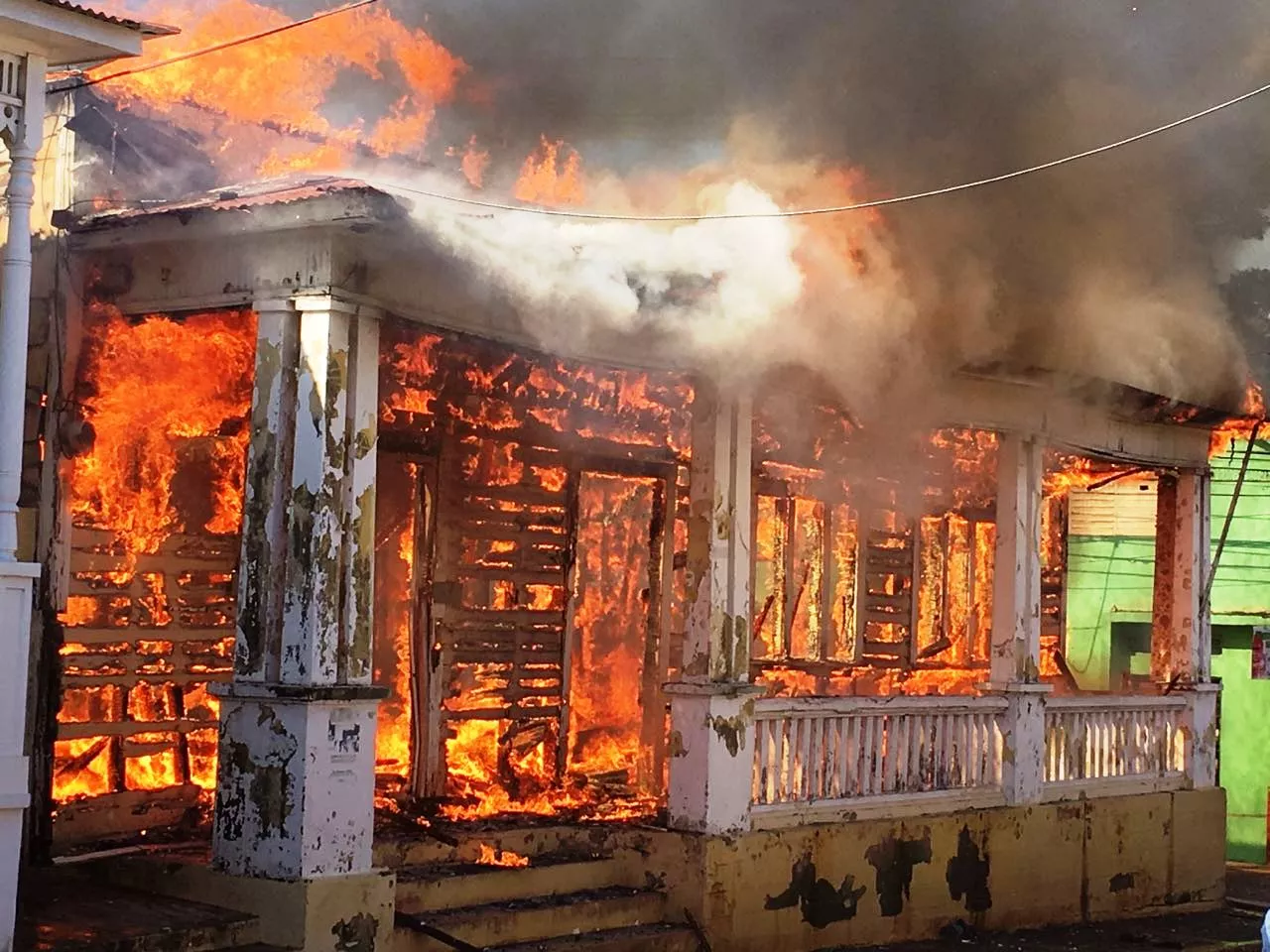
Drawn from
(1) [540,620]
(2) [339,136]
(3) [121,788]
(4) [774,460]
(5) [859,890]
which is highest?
(2) [339,136]

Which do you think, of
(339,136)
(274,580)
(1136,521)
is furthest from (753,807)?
(1136,521)

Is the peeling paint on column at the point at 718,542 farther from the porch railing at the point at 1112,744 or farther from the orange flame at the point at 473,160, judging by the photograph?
the porch railing at the point at 1112,744

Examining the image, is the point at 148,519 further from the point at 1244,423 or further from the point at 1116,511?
the point at 1116,511

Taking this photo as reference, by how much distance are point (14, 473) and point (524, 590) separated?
17.1ft

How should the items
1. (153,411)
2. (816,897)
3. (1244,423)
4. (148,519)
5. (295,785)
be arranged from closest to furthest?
(295,785) < (153,411) < (148,519) < (816,897) < (1244,423)

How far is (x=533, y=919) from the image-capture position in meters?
10.3

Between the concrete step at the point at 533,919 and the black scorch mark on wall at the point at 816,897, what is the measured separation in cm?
100

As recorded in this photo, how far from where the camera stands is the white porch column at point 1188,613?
1580cm

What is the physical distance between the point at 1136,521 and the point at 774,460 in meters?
7.30


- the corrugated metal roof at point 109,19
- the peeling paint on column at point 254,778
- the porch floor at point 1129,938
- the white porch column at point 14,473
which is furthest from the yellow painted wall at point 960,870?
the corrugated metal roof at point 109,19

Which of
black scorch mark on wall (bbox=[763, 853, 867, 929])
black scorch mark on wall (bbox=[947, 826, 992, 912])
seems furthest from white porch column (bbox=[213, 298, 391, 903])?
black scorch mark on wall (bbox=[947, 826, 992, 912])

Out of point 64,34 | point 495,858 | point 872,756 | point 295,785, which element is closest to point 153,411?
point 295,785

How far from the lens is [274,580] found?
9188 millimetres

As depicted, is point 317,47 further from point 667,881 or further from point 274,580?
point 667,881
